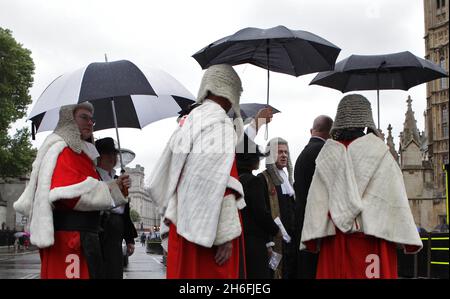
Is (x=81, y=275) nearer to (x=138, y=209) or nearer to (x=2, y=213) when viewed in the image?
(x=2, y=213)

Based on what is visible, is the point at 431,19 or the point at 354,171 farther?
the point at 431,19

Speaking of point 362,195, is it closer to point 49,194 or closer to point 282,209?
point 282,209

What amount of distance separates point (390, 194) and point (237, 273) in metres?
1.38

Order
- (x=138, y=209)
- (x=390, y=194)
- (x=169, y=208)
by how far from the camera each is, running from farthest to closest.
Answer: (x=138, y=209), (x=390, y=194), (x=169, y=208)

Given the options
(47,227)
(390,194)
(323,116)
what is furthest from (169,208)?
(323,116)

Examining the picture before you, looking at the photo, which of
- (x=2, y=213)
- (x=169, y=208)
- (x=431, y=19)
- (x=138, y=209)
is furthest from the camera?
(x=138, y=209)

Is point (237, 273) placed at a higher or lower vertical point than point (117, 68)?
lower

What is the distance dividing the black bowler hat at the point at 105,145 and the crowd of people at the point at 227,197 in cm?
91

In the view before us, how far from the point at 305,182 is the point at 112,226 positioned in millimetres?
2122

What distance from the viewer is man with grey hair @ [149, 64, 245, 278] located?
4.42 metres

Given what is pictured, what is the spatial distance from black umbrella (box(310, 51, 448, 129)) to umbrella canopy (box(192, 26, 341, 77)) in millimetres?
824

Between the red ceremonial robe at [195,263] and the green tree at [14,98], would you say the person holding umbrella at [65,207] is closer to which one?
the red ceremonial robe at [195,263]

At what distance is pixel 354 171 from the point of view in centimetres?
523

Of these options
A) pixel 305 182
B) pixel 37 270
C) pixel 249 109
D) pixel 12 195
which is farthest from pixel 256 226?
pixel 12 195
